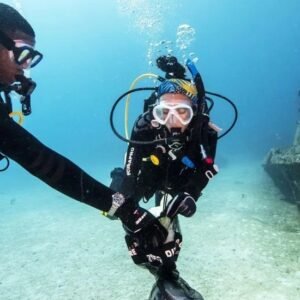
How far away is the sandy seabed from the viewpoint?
17.2 ft

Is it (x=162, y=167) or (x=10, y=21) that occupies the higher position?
(x=10, y=21)

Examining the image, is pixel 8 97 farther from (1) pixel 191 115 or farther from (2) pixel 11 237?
(2) pixel 11 237

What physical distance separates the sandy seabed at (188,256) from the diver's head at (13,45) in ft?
13.0

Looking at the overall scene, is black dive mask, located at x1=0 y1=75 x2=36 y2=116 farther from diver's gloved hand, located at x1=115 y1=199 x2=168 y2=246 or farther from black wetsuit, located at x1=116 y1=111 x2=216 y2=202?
black wetsuit, located at x1=116 y1=111 x2=216 y2=202

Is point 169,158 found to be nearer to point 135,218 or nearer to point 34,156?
point 135,218

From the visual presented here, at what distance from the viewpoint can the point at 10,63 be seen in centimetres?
230

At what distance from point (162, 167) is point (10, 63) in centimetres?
216

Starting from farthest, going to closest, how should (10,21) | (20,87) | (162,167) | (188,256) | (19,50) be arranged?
(188,256)
(162,167)
(20,87)
(10,21)
(19,50)

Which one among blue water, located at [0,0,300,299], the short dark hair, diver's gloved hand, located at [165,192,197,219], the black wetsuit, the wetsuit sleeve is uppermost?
the short dark hair

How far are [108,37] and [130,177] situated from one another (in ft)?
368

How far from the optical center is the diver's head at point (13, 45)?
2238mm

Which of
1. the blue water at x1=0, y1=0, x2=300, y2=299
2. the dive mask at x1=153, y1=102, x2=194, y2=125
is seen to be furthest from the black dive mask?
the blue water at x1=0, y1=0, x2=300, y2=299

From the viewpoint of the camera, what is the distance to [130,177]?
418 cm

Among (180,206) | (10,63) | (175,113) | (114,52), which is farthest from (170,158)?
(114,52)
